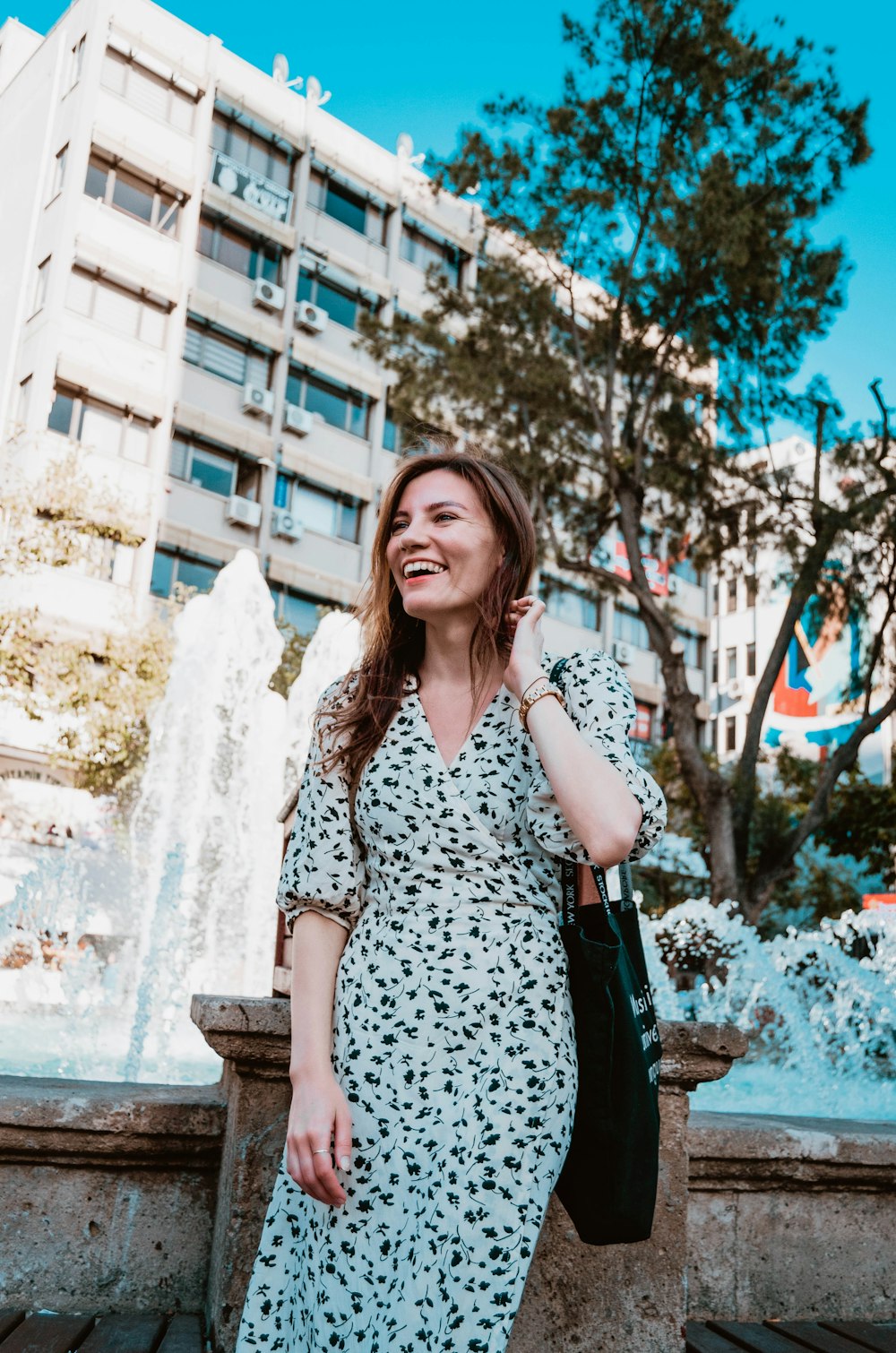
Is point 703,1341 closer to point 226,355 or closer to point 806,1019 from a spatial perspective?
point 806,1019

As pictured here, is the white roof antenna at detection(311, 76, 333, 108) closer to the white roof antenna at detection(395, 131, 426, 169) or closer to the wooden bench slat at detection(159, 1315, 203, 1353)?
the white roof antenna at detection(395, 131, 426, 169)

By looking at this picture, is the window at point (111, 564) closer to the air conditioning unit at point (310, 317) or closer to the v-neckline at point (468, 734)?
the air conditioning unit at point (310, 317)

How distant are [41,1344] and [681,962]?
11932 mm

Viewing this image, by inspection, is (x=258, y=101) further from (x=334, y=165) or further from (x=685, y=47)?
(x=685, y=47)

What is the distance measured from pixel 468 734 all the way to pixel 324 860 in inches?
11.7

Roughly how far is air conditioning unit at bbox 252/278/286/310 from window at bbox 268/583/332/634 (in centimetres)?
Result: 627

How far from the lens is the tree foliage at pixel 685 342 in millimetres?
12305

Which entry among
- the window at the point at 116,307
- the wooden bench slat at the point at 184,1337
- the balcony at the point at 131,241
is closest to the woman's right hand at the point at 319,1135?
the wooden bench slat at the point at 184,1337

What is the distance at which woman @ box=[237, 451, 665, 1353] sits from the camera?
151 centimetres

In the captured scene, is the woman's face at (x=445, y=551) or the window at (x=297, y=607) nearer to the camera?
the woman's face at (x=445, y=551)

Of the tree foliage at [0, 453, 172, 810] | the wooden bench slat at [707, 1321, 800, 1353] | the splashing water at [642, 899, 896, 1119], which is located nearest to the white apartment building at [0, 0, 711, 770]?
the tree foliage at [0, 453, 172, 810]

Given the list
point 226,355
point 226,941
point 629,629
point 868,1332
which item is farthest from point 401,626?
point 629,629

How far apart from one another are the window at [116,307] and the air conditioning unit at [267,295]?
87.7 inches

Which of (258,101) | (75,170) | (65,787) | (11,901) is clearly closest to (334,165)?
(258,101)
